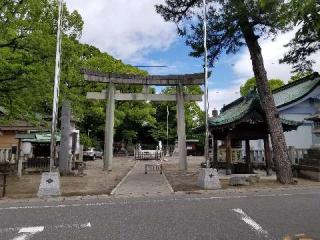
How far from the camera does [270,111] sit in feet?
55.5

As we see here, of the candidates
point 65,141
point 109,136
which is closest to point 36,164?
point 65,141

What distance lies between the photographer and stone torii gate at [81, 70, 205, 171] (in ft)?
80.6

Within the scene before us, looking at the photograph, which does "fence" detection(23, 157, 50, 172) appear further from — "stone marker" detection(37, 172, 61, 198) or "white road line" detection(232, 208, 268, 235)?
"white road line" detection(232, 208, 268, 235)

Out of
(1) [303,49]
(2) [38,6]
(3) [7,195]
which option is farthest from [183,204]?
(1) [303,49]

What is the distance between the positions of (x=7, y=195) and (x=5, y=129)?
1566cm

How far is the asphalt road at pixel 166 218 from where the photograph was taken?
6949 millimetres

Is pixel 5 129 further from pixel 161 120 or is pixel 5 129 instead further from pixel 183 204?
pixel 161 120

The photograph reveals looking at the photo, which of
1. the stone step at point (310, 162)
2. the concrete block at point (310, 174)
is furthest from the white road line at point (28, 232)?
the stone step at point (310, 162)

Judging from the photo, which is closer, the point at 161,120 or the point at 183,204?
the point at 183,204

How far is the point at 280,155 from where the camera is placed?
16.5 m

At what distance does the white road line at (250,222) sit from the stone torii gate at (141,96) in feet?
51.1

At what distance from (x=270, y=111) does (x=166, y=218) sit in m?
10.1

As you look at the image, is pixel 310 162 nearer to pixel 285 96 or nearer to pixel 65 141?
pixel 285 96

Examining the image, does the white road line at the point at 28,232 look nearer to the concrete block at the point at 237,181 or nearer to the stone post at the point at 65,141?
the concrete block at the point at 237,181
